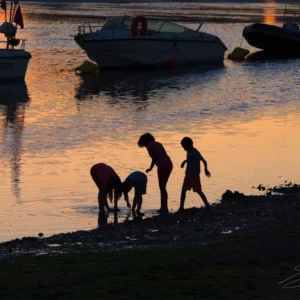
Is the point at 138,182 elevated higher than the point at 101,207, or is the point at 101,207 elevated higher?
the point at 138,182

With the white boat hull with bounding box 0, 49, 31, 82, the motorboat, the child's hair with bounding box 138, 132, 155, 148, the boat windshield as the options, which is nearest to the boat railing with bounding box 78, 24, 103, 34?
the motorboat

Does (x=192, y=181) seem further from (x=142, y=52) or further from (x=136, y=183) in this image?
(x=142, y=52)

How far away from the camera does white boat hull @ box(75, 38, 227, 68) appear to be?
43.6m

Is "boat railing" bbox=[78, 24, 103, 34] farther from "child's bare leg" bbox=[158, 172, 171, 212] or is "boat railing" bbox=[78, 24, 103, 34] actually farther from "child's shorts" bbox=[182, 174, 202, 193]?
"child's shorts" bbox=[182, 174, 202, 193]

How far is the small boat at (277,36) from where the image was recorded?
2184 inches

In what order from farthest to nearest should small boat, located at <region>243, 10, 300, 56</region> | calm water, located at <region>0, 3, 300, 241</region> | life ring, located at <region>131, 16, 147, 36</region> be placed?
small boat, located at <region>243, 10, 300, 56</region> → life ring, located at <region>131, 16, 147, 36</region> → calm water, located at <region>0, 3, 300, 241</region>

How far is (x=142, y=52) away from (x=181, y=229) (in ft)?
103

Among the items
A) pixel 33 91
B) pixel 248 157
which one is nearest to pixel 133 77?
pixel 33 91

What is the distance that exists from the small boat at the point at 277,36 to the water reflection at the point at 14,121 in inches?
853

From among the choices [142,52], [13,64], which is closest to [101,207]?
[13,64]

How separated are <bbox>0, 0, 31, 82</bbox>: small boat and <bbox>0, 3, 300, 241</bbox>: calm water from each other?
60 centimetres

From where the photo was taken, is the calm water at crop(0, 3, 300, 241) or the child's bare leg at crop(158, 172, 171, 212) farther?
the calm water at crop(0, 3, 300, 241)

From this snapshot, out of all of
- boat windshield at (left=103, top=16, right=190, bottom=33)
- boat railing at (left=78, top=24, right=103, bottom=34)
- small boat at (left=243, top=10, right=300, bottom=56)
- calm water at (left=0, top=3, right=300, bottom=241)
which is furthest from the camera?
small boat at (left=243, top=10, right=300, bottom=56)

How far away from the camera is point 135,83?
40125 mm
